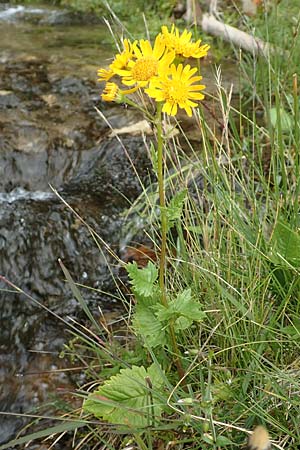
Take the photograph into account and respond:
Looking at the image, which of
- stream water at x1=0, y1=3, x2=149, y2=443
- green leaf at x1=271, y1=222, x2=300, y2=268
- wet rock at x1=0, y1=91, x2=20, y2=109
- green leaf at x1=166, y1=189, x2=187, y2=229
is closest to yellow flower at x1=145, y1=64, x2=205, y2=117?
green leaf at x1=166, y1=189, x2=187, y2=229

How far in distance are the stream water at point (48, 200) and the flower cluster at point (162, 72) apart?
0.77 m

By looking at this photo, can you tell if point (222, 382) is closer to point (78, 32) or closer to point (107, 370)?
point (107, 370)

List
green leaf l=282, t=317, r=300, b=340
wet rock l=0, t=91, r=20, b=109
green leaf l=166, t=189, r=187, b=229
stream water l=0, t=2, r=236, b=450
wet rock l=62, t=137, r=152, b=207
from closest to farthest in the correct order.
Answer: green leaf l=166, t=189, r=187, b=229, green leaf l=282, t=317, r=300, b=340, stream water l=0, t=2, r=236, b=450, wet rock l=62, t=137, r=152, b=207, wet rock l=0, t=91, r=20, b=109

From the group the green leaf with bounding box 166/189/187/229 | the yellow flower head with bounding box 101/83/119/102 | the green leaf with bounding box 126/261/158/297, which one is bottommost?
the green leaf with bounding box 126/261/158/297

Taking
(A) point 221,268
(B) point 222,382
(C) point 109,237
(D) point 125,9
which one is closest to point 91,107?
(C) point 109,237

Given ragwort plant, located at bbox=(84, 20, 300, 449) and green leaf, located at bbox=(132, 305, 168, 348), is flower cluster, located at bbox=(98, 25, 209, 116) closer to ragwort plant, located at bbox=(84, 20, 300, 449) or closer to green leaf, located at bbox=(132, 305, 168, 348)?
ragwort plant, located at bbox=(84, 20, 300, 449)

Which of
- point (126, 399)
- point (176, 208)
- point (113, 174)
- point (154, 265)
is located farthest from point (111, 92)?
point (113, 174)

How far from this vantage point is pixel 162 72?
105 cm

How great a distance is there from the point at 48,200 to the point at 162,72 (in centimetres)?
186

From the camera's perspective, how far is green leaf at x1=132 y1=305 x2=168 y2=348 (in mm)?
1310

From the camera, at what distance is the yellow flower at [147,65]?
3.46ft

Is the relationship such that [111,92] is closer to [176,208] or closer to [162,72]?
[162,72]

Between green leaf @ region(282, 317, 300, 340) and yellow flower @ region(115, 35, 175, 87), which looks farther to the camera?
green leaf @ region(282, 317, 300, 340)

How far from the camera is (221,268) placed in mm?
1562
